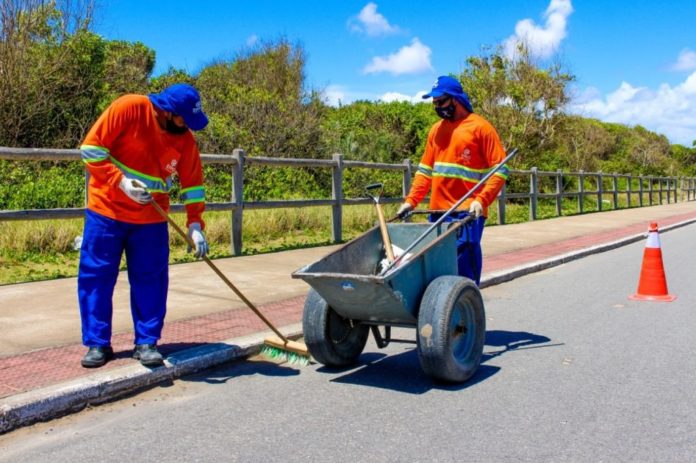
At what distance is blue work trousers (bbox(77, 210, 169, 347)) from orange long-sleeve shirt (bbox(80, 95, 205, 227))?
0.09m

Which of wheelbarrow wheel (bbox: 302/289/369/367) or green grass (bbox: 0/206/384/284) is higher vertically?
green grass (bbox: 0/206/384/284)

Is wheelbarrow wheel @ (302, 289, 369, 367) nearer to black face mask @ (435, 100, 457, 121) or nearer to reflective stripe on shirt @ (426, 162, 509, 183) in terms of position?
reflective stripe on shirt @ (426, 162, 509, 183)

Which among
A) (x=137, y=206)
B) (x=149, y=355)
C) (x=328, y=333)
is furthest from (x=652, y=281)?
(x=137, y=206)

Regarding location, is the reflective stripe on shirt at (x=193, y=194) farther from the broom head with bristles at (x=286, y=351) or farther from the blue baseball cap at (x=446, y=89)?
the blue baseball cap at (x=446, y=89)

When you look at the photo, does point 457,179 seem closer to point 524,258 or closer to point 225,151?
point 524,258

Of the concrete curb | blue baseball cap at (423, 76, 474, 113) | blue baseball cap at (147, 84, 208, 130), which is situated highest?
blue baseball cap at (423, 76, 474, 113)

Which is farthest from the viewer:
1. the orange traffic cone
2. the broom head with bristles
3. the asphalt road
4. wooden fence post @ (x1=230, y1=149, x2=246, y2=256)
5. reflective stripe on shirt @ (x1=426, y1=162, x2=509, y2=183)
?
wooden fence post @ (x1=230, y1=149, x2=246, y2=256)

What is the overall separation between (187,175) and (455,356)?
2.17 metres

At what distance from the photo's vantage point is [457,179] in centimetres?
610

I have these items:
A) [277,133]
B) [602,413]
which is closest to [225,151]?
[277,133]

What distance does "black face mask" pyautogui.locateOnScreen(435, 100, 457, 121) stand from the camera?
19.7 ft

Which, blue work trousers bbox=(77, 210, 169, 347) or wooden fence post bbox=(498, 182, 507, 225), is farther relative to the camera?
wooden fence post bbox=(498, 182, 507, 225)

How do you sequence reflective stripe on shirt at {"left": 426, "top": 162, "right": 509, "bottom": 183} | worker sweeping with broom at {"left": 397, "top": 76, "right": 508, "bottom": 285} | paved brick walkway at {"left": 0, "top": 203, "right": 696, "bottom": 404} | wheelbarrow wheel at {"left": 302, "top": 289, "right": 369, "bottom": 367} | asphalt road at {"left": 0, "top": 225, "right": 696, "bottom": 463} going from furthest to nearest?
reflective stripe on shirt at {"left": 426, "top": 162, "right": 509, "bottom": 183} → worker sweeping with broom at {"left": 397, "top": 76, "right": 508, "bottom": 285} → wheelbarrow wheel at {"left": 302, "top": 289, "right": 369, "bottom": 367} → paved brick walkway at {"left": 0, "top": 203, "right": 696, "bottom": 404} → asphalt road at {"left": 0, "top": 225, "right": 696, "bottom": 463}

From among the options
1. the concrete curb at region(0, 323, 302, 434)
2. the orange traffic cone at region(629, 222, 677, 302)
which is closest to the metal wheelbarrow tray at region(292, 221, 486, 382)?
the concrete curb at region(0, 323, 302, 434)
